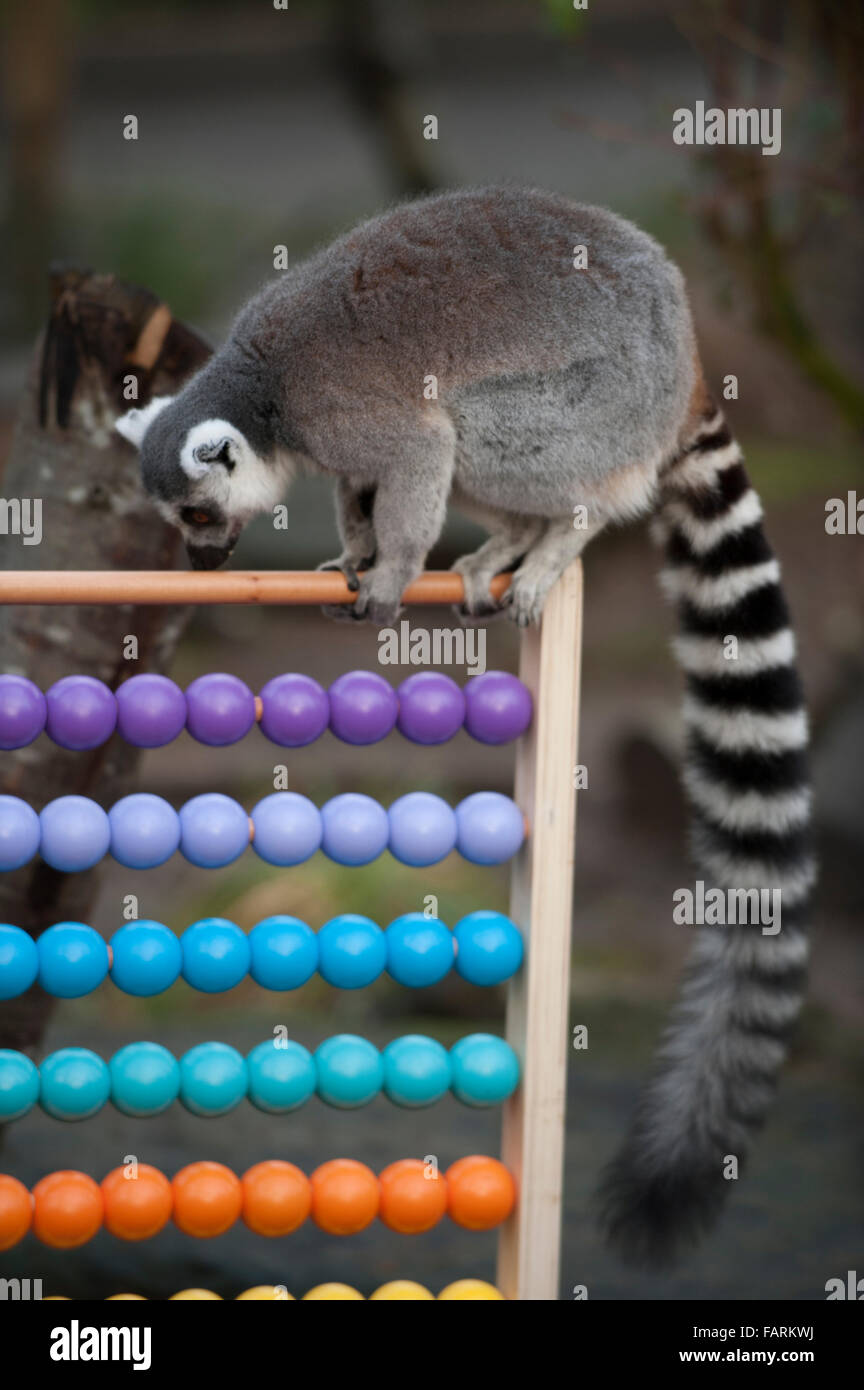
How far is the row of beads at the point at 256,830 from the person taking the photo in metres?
2.12

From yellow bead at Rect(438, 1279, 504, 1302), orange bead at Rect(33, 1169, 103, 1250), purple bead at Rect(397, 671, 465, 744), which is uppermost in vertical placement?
purple bead at Rect(397, 671, 465, 744)

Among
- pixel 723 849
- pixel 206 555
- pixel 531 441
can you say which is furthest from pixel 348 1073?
pixel 531 441

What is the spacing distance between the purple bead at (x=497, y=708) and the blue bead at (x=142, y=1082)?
741mm

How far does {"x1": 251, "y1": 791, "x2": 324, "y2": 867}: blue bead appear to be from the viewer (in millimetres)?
2209

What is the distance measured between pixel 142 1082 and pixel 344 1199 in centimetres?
38

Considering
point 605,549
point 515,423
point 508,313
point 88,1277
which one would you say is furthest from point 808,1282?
point 605,549

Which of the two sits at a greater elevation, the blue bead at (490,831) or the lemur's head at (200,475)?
the lemur's head at (200,475)

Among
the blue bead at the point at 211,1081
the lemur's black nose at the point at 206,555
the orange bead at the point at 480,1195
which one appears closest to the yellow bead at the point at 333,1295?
the orange bead at the point at 480,1195

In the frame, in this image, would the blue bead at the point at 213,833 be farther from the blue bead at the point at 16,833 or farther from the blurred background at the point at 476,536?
the blurred background at the point at 476,536

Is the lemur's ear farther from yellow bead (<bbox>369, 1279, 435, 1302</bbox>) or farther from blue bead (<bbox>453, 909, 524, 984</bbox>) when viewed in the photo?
yellow bead (<bbox>369, 1279, 435, 1302</bbox>)

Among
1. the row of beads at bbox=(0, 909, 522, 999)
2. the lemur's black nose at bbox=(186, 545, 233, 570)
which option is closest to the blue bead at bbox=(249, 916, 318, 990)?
the row of beads at bbox=(0, 909, 522, 999)

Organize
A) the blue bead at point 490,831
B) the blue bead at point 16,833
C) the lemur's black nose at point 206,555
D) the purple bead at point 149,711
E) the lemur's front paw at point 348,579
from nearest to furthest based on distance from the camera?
the blue bead at point 16,833
the purple bead at point 149,711
the blue bead at point 490,831
the lemur's front paw at point 348,579
the lemur's black nose at point 206,555

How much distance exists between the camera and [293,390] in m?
2.58

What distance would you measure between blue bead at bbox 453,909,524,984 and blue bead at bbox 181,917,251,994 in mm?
363
